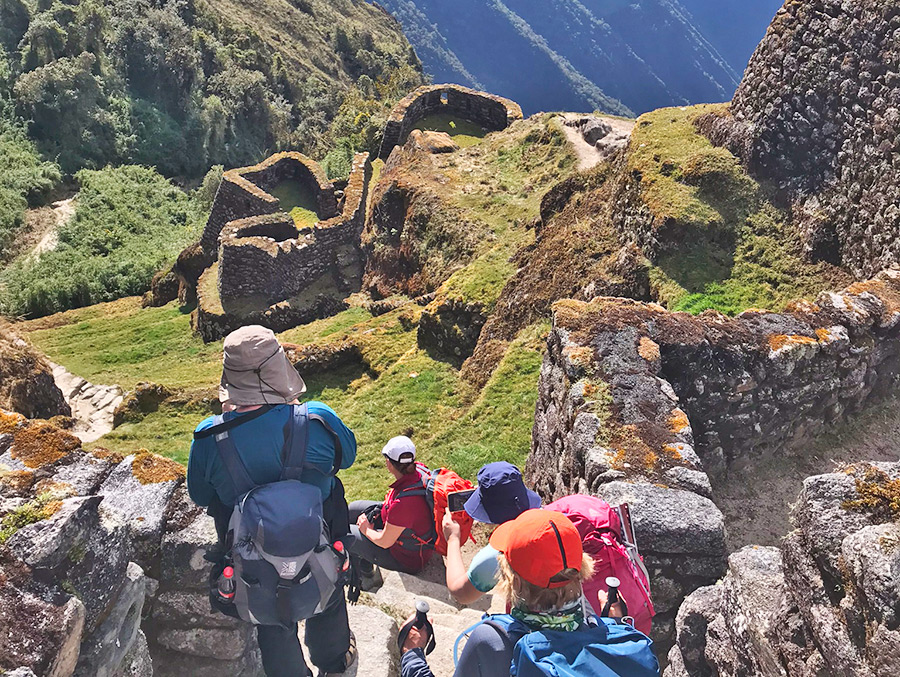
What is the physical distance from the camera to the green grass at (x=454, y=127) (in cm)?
2830

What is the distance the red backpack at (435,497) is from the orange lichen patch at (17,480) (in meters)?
2.90

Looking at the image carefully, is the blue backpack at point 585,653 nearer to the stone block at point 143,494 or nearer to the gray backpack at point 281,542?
the gray backpack at point 281,542

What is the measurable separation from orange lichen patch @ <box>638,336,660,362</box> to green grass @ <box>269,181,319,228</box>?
21098 mm

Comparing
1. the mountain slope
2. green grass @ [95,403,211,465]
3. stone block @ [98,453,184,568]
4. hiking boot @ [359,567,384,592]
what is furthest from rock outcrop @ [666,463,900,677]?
the mountain slope

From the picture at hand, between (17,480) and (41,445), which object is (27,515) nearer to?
(17,480)

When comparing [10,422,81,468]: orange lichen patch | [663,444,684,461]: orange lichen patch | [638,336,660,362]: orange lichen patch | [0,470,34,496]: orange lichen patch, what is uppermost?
[638,336,660,362]: orange lichen patch

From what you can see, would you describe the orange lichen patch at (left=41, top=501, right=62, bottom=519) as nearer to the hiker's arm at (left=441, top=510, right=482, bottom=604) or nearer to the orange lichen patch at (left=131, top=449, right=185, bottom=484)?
the orange lichen patch at (left=131, top=449, right=185, bottom=484)

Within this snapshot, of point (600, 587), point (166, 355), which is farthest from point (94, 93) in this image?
point (600, 587)

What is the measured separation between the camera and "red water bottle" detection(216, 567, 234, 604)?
3.45 metres

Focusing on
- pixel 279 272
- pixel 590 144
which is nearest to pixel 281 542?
pixel 590 144

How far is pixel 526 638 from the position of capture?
2.77 m

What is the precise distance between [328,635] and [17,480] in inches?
80.5

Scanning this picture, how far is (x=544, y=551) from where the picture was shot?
2.84 meters

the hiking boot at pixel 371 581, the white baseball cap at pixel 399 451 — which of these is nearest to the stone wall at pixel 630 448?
the white baseball cap at pixel 399 451
